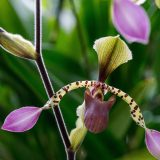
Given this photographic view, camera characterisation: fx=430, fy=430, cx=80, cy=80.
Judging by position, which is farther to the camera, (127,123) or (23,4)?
(23,4)

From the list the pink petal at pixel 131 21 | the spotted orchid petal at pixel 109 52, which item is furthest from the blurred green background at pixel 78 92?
the pink petal at pixel 131 21

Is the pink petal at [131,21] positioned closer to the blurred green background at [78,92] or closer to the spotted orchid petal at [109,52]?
the spotted orchid petal at [109,52]

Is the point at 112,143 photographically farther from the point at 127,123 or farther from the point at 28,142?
the point at 28,142

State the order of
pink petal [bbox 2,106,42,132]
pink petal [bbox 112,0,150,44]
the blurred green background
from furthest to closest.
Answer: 1. the blurred green background
2. pink petal [bbox 2,106,42,132]
3. pink petal [bbox 112,0,150,44]

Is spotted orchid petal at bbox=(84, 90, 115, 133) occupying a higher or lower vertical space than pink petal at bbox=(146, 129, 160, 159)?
higher

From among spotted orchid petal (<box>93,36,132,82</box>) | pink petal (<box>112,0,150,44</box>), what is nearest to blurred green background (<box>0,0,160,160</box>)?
spotted orchid petal (<box>93,36,132,82</box>)

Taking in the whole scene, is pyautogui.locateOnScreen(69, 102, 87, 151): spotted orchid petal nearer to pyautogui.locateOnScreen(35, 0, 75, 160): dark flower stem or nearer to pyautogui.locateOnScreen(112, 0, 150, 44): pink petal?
pyautogui.locateOnScreen(35, 0, 75, 160): dark flower stem

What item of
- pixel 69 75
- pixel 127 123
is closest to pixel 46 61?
pixel 69 75
